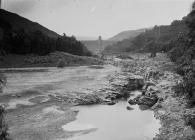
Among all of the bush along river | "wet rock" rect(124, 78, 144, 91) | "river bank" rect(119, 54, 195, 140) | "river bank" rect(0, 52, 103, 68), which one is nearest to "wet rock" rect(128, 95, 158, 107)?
the bush along river

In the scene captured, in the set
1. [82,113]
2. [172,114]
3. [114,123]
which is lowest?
[114,123]

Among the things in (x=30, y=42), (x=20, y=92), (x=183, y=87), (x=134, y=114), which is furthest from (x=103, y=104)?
(x=30, y=42)

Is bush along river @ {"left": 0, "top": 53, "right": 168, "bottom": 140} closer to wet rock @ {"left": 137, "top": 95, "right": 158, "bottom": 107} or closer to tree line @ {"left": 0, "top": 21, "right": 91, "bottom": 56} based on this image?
wet rock @ {"left": 137, "top": 95, "right": 158, "bottom": 107}

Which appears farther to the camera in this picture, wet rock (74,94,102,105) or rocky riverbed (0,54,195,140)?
wet rock (74,94,102,105)

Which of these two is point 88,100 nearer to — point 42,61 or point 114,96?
point 114,96

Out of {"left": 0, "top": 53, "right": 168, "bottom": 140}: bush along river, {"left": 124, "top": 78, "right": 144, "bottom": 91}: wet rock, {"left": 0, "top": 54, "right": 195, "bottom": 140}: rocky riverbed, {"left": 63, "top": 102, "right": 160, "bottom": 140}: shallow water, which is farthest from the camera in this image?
{"left": 124, "top": 78, "right": 144, "bottom": 91}: wet rock

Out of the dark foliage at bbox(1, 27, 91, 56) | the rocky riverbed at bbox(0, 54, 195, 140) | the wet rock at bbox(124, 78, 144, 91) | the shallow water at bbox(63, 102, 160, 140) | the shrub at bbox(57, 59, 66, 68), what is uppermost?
the dark foliage at bbox(1, 27, 91, 56)

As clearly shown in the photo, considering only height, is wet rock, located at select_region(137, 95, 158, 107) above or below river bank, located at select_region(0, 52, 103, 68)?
below

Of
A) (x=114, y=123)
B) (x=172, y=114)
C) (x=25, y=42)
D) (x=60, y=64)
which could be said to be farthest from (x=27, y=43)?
(x=172, y=114)
